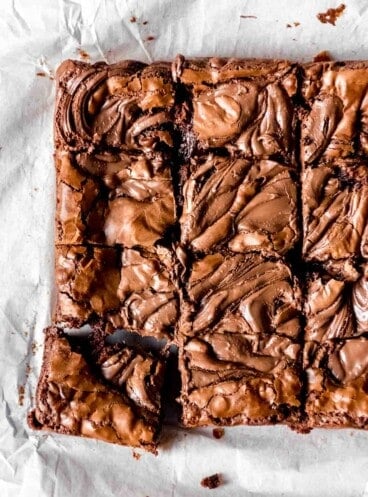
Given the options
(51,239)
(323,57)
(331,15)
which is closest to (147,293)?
(51,239)

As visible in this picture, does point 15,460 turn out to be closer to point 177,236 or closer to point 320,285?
point 177,236

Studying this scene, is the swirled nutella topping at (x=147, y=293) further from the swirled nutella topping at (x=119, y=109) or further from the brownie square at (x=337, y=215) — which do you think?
the brownie square at (x=337, y=215)

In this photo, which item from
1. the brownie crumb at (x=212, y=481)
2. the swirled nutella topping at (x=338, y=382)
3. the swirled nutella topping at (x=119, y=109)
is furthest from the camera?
the brownie crumb at (x=212, y=481)

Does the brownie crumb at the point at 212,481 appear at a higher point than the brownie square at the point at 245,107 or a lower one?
lower

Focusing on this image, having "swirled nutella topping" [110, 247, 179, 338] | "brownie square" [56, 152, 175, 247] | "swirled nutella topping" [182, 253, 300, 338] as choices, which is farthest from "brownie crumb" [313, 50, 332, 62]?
"swirled nutella topping" [110, 247, 179, 338]

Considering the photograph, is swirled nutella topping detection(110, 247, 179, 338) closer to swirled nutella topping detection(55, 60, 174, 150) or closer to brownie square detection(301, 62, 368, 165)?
swirled nutella topping detection(55, 60, 174, 150)

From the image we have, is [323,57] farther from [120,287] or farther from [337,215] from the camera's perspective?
[120,287]

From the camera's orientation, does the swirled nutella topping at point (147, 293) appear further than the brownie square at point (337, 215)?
Yes

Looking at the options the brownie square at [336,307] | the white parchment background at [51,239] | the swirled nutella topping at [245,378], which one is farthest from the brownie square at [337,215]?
the white parchment background at [51,239]
